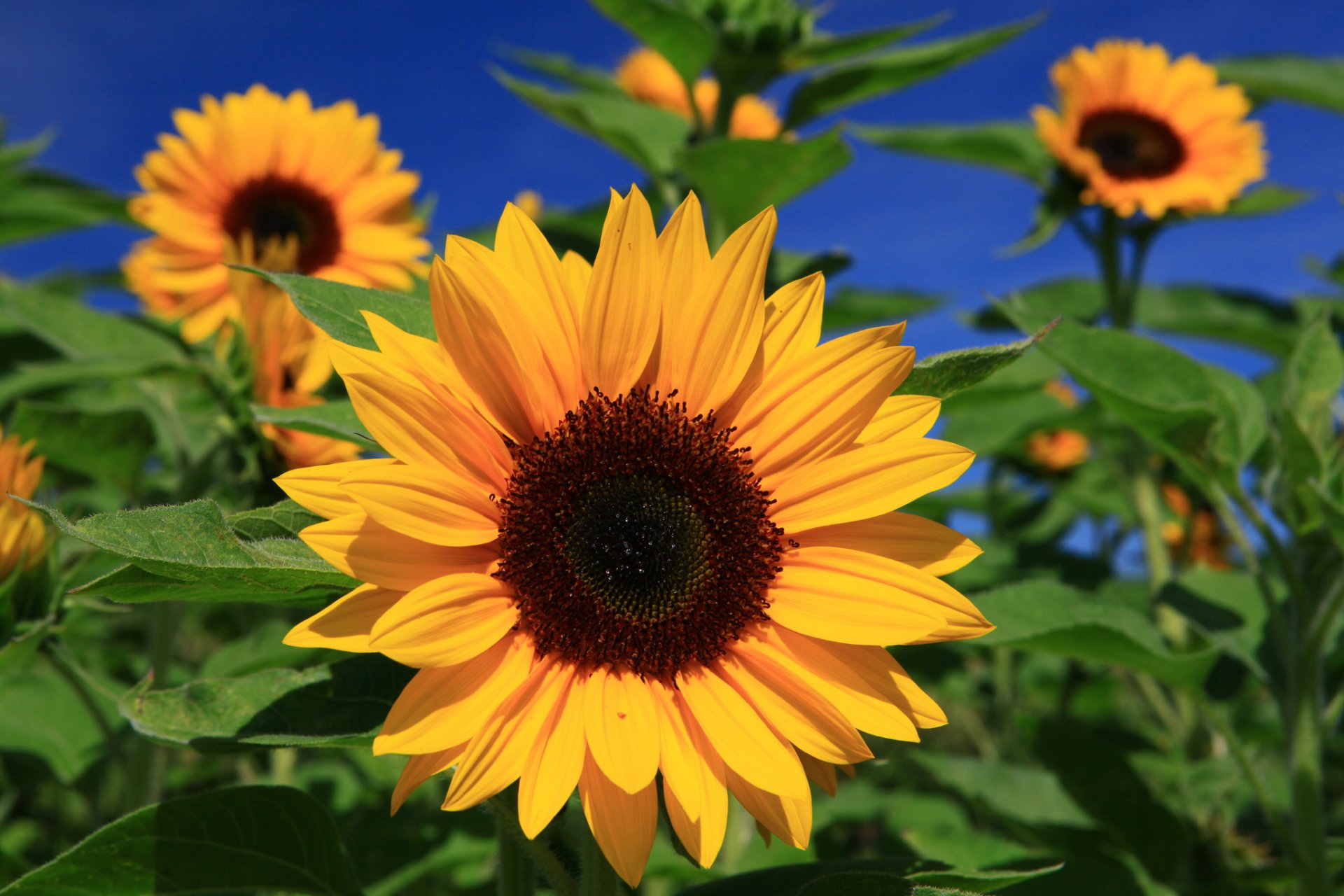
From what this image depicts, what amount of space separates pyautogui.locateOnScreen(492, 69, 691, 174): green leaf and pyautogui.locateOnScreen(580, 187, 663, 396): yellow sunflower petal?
1574 mm

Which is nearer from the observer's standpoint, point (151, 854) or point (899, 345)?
point (899, 345)

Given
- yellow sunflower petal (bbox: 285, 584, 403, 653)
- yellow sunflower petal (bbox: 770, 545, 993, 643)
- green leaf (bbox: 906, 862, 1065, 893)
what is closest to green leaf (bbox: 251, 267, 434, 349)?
yellow sunflower petal (bbox: 285, 584, 403, 653)

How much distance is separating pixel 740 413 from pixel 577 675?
0.38 meters

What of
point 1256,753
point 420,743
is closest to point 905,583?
point 420,743

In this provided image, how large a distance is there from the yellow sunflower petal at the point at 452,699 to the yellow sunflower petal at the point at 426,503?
0.14 meters

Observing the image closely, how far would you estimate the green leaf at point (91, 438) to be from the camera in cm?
247

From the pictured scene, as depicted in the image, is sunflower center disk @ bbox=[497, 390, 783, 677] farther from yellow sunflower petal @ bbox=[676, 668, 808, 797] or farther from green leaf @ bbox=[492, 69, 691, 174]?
green leaf @ bbox=[492, 69, 691, 174]

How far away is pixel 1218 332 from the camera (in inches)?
161

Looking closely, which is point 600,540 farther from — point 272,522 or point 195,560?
point 195,560

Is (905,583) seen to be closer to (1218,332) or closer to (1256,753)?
(1256,753)

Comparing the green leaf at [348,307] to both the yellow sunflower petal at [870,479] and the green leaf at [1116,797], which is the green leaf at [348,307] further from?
the green leaf at [1116,797]

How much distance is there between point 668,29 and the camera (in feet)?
9.34

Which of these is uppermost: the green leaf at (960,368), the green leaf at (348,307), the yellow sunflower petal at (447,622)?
the green leaf at (348,307)

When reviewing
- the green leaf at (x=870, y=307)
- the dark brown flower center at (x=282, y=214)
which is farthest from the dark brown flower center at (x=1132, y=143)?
the dark brown flower center at (x=282, y=214)
